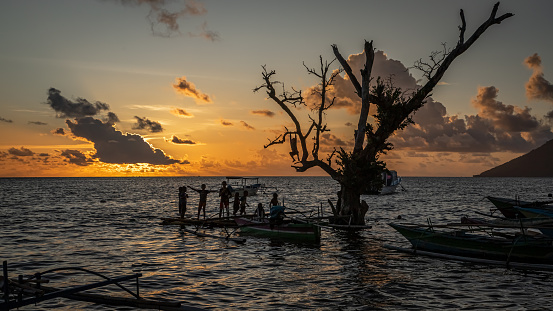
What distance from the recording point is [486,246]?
61.9 feet

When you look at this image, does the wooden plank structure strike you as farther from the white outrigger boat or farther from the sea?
the white outrigger boat

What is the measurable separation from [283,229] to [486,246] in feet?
33.9

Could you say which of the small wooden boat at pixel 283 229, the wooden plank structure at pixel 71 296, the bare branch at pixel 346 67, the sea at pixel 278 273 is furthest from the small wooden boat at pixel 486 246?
the wooden plank structure at pixel 71 296

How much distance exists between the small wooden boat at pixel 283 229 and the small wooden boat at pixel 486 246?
462cm

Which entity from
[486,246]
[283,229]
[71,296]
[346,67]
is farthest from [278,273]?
[346,67]

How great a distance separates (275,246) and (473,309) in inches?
491

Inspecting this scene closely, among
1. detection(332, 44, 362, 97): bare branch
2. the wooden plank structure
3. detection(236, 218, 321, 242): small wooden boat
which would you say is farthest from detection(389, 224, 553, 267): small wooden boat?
the wooden plank structure

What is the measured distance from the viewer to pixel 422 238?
68.8ft

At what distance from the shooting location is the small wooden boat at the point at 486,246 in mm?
17844

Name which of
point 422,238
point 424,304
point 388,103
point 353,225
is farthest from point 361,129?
point 424,304

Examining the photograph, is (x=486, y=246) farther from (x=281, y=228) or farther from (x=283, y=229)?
(x=281, y=228)

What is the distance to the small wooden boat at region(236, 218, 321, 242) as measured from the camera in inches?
Answer: 946

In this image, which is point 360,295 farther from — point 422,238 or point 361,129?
point 361,129

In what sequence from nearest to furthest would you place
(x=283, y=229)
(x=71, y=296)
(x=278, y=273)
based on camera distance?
(x=71, y=296) → (x=278, y=273) → (x=283, y=229)
